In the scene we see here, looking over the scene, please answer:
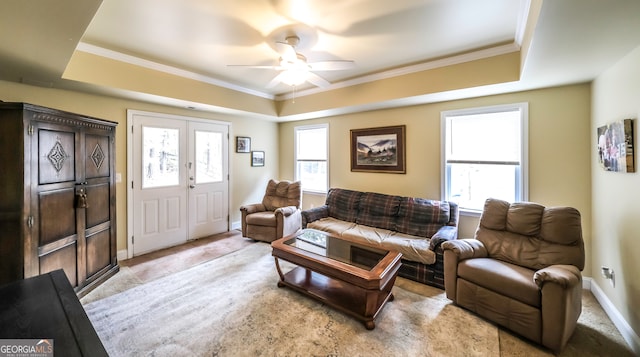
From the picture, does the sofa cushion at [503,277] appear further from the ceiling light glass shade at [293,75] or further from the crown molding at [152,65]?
the crown molding at [152,65]

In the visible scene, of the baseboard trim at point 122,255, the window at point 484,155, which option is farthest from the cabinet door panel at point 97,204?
the window at point 484,155

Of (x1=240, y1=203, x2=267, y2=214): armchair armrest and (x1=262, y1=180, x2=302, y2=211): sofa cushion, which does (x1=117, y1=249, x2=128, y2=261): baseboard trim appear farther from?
(x1=262, y1=180, x2=302, y2=211): sofa cushion

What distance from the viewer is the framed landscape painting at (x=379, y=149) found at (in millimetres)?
4059

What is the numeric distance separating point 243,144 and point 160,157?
5.00 ft

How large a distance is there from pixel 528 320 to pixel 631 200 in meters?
1.26

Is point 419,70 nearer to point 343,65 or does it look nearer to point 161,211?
point 343,65

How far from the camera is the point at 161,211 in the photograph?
4055 mm

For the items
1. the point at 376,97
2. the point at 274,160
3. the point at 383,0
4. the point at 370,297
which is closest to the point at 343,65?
the point at 383,0

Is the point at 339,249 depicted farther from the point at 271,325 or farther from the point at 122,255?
the point at 122,255

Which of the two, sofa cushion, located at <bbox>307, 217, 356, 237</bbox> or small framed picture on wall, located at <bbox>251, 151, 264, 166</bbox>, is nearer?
sofa cushion, located at <bbox>307, 217, 356, 237</bbox>

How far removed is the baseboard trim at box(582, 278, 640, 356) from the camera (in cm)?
189

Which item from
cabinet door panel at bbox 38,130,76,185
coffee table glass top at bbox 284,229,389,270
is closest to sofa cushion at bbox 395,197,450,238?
coffee table glass top at bbox 284,229,389,270

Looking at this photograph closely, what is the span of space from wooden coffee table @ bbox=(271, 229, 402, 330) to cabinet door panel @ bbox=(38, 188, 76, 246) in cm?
205

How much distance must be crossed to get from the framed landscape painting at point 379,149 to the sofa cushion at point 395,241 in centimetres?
116
